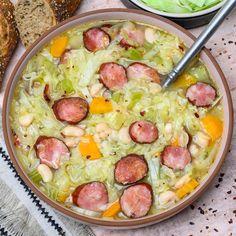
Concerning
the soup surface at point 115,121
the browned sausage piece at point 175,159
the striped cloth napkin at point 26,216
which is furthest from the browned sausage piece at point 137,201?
the striped cloth napkin at point 26,216

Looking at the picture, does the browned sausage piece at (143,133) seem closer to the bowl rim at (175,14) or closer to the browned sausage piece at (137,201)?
the browned sausage piece at (137,201)

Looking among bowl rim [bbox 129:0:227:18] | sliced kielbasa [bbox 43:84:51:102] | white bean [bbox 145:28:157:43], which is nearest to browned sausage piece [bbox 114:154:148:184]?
sliced kielbasa [bbox 43:84:51:102]

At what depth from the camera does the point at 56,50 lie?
2.30 meters

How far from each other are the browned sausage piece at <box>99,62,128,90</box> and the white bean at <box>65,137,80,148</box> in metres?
0.22

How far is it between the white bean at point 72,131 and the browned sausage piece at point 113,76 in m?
0.19

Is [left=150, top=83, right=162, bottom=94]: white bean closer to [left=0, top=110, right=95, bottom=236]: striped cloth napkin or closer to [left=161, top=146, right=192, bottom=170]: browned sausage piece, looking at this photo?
[left=161, top=146, right=192, bottom=170]: browned sausage piece

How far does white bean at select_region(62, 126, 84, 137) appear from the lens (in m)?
2.17

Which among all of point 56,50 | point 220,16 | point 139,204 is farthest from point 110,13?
point 139,204

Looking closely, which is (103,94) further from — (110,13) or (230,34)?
(230,34)

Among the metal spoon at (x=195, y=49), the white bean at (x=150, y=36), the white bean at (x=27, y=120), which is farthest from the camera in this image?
the white bean at (x=150, y=36)

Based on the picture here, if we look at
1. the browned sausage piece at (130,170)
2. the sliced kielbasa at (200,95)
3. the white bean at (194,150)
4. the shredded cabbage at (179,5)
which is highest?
the shredded cabbage at (179,5)

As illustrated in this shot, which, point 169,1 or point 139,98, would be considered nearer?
point 139,98

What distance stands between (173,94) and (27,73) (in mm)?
515

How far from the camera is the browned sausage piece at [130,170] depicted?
2.14 meters
